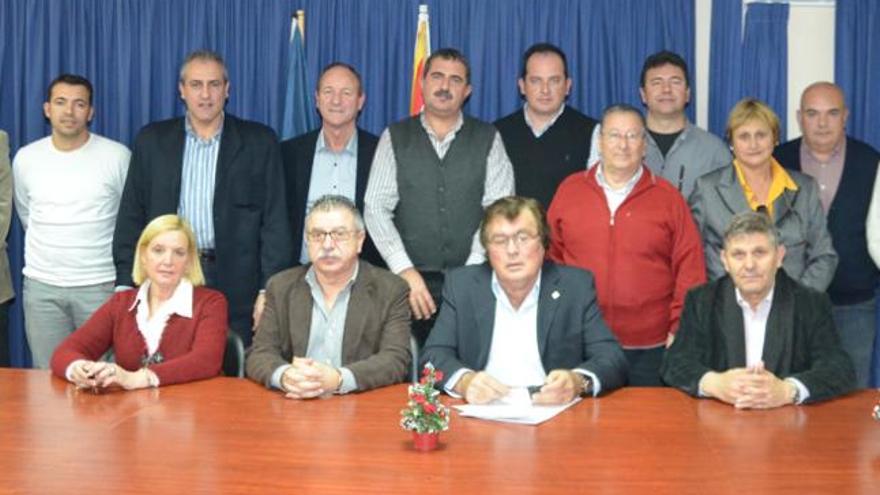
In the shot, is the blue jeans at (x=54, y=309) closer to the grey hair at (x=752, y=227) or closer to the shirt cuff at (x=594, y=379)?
the shirt cuff at (x=594, y=379)

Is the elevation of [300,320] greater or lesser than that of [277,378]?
greater

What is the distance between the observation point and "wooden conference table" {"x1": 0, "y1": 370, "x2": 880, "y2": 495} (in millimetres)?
2777

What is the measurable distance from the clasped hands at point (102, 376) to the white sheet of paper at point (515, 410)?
113 cm

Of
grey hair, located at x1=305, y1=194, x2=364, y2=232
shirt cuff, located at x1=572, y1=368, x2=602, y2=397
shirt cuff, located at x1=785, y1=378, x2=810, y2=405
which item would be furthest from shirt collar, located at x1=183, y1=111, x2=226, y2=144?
shirt cuff, located at x1=785, y1=378, x2=810, y2=405

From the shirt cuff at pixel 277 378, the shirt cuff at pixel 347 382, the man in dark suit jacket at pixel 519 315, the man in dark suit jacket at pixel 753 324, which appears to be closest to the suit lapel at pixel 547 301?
the man in dark suit jacket at pixel 519 315

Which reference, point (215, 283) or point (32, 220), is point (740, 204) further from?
point (32, 220)

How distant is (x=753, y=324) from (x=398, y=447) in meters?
1.49

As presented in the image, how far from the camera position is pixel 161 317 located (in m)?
4.25

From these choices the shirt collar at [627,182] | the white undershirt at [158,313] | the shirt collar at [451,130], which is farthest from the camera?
the shirt collar at [451,130]

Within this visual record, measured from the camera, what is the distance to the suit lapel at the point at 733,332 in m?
3.88

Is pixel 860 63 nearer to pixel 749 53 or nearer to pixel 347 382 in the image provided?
pixel 749 53

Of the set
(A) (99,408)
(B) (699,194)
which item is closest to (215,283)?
(A) (99,408)

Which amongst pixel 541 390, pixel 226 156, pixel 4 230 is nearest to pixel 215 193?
pixel 226 156

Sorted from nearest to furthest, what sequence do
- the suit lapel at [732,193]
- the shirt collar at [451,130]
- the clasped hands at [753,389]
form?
1. the clasped hands at [753,389]
2. the suit lapel at [732,193]
3. the shirt collar at [451,130]
